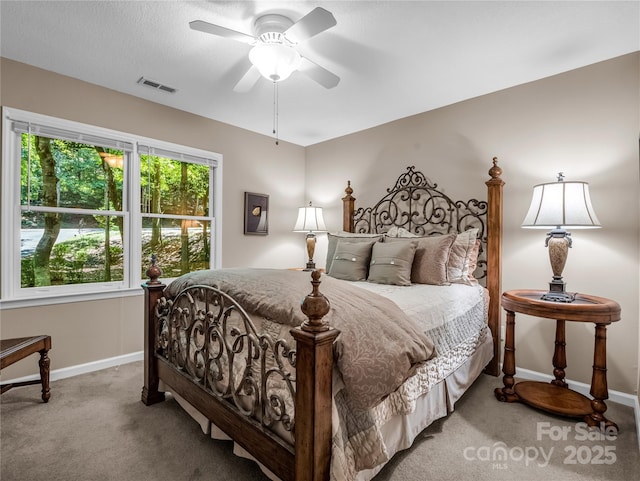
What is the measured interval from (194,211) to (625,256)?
3893 mm

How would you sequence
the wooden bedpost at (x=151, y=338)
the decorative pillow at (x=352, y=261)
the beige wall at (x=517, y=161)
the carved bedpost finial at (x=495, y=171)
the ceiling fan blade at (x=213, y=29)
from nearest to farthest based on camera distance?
1. the ceiling fan blade at (x=213, y=29)
2. the wooden bedpost at (x=151, y=338)
3. the beige wall at (x=517, y=161)
4. the carved bedpost finial at (x=495, y=171)
5. the decorative pillow at (x=352, y=261)

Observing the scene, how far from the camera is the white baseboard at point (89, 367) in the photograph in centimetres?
265

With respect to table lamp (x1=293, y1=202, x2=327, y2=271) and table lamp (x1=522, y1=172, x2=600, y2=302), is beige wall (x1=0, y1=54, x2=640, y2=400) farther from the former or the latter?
table lamp (x1=293, y1=202, x2=327, y2=271)

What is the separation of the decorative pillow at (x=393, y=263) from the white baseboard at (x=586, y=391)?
131 cm

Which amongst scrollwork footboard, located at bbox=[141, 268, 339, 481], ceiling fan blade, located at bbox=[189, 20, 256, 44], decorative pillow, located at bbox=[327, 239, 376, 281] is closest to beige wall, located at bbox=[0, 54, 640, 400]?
decorative pillow, located at bbox=[327, 239, 376, 281]

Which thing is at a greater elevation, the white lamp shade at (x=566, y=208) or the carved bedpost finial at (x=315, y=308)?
the white lamp shade at (x=566, y=208)

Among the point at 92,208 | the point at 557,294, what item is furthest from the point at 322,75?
the point at 92,208

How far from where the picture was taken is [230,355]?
155 cm

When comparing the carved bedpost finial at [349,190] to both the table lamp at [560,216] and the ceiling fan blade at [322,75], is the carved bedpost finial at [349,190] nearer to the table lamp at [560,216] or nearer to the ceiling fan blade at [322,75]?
the ceiling fan blade at [322,75]

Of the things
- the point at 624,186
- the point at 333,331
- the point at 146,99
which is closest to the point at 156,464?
the point at 333,331

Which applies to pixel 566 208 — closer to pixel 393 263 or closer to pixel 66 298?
pixel 393 263

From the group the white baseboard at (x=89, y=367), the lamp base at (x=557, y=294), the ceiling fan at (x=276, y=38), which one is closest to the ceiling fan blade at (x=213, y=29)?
the ceiling fan at (x=276, y=38)

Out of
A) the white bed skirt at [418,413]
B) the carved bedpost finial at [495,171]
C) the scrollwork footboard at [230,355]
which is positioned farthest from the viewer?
the carved bedpost finial at [495,171]

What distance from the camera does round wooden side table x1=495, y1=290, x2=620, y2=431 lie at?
6.50 ft
